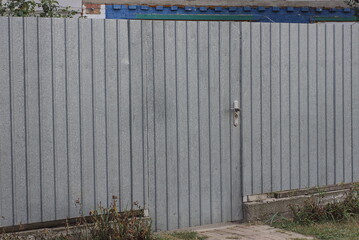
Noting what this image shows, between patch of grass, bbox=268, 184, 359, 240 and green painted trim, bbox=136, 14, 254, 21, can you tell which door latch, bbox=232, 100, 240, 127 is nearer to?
patch of grass, bbox=268, 184, 359, 240

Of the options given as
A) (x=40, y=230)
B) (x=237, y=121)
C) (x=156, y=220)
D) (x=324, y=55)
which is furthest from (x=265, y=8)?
(x=40, y=230)

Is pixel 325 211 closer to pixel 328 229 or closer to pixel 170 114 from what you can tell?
pixel 328 229

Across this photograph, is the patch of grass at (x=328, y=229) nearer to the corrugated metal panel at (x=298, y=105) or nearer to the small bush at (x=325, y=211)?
the small bush at (x=325, y=211)

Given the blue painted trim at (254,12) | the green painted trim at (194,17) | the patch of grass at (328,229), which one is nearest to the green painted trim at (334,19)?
the blue painted trim at (254,12)

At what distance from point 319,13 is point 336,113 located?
6.08m

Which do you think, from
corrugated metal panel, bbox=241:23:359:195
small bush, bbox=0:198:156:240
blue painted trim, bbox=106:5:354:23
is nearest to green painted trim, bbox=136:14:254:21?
blue painted trim, bbox=106:5:354:23

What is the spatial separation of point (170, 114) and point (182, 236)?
121 centimetres

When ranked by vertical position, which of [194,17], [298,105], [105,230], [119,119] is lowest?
[105,230]

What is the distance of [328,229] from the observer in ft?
21.9

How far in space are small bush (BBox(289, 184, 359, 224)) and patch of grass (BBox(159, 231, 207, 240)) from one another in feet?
3.94

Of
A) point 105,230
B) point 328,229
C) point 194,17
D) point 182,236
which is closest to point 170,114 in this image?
point 182,236

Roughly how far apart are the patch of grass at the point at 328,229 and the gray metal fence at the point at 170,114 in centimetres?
55

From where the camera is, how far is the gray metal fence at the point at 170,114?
5.99m

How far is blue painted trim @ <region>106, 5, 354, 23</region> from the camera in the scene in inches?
486
